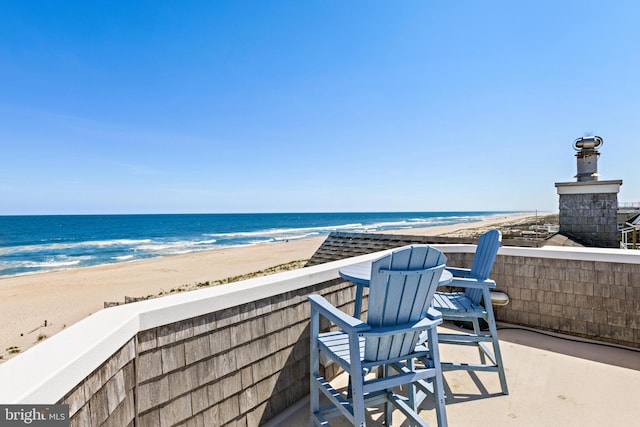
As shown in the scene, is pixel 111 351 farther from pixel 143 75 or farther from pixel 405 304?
pixel 143 75

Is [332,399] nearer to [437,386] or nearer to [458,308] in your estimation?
[437,386]

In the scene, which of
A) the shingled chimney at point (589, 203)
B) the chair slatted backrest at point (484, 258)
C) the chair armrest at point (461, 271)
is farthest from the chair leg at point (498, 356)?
the shingled chimney at point (589, 203)

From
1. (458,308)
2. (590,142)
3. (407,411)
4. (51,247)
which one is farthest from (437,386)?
(51,247)

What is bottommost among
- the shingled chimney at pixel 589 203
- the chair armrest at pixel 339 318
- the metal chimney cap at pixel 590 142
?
the chair armrest at pixel 339 318

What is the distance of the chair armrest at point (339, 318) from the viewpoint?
4.76 ft

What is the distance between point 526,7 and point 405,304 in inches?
267

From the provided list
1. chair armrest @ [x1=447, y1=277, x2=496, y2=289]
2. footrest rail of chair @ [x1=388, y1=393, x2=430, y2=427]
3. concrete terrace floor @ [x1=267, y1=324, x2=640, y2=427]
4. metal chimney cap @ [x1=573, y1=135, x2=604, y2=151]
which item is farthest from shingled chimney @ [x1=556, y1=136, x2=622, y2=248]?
footrest rail of chair @ [x1=388, y1=393, x2=430, y2=427]

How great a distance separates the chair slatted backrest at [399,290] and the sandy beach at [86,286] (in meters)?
6.70

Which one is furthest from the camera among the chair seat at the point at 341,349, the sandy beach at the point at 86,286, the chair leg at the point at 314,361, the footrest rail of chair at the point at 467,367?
the sandy beach at the point at 86,286

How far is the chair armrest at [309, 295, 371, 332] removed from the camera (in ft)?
4.76

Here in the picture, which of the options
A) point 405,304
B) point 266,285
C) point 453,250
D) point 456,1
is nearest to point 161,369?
point 266,285

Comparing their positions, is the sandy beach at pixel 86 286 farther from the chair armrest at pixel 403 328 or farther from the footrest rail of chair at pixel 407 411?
the chair armrest at pixel 403 328

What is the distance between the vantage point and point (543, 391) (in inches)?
89.0

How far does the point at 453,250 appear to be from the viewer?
3676 millimetres
